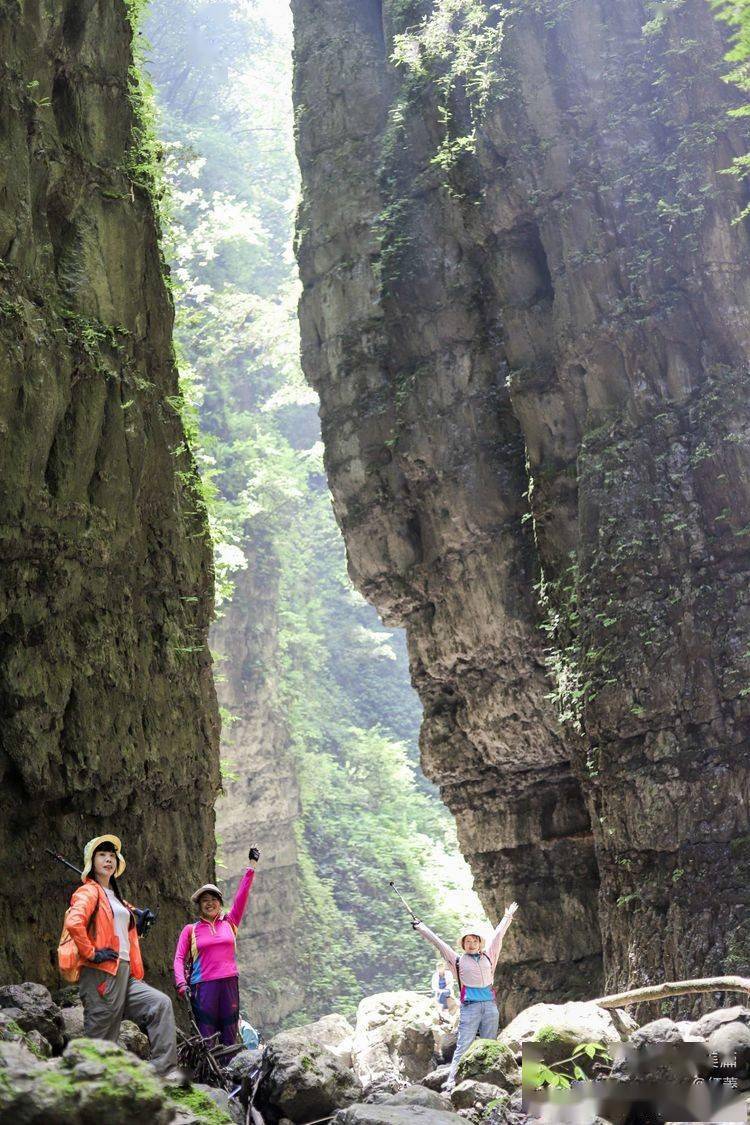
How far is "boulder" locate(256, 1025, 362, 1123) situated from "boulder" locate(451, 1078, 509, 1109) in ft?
1.98

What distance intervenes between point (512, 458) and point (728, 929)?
7.01 m

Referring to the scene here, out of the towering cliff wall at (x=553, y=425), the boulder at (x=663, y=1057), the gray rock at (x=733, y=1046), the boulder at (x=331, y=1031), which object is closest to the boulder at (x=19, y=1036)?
the boulder at (x=663, y=1057)

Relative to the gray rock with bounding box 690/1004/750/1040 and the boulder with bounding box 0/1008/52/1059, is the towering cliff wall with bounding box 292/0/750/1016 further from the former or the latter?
the boulder with bounding box 0/1008/52/1059

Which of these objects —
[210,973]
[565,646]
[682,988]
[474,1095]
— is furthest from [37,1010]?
[565,646]

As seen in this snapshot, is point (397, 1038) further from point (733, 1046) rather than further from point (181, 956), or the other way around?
point (733, 1046)

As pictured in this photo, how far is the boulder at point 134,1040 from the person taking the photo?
7027mm

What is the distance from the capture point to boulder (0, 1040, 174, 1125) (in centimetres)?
391

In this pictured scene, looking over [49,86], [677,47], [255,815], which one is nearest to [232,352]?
[255,815]

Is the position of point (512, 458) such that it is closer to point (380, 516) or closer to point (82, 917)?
point (380, 516)

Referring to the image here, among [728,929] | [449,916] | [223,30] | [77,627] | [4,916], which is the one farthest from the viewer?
[223,30]

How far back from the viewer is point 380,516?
17312mm

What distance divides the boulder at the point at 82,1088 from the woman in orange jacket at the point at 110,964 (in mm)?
2207

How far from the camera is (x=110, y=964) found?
6.60 metres

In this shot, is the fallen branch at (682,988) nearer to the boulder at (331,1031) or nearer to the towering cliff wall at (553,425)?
the towering cliff wall at (553,425)
